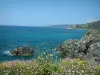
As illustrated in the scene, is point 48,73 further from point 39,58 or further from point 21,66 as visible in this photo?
point 21,66

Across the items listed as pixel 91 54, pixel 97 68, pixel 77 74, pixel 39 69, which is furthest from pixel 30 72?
pixel 91 54

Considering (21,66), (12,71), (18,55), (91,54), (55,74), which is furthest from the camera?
(18,55)

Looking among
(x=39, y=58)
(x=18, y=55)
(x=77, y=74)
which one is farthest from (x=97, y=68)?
(x=18, y=55)

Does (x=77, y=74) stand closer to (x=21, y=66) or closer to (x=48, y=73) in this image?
(x=48, y=73)

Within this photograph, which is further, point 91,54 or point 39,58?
point 91,54

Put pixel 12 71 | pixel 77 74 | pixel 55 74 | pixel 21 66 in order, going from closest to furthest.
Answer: pixel 55 74, pixel 77 74, pixel 12 71, pixel 21 66

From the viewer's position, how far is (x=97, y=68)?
14.1 meters

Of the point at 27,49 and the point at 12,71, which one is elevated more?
the point at 12,71

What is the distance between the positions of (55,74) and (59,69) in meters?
1.16

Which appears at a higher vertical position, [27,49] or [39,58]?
[39,58]

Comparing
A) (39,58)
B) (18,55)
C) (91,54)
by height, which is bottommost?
(18,55)

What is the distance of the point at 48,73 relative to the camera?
11.8 meters

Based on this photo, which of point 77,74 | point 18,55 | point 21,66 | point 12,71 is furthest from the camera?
point 18,55

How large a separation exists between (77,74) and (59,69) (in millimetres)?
947
